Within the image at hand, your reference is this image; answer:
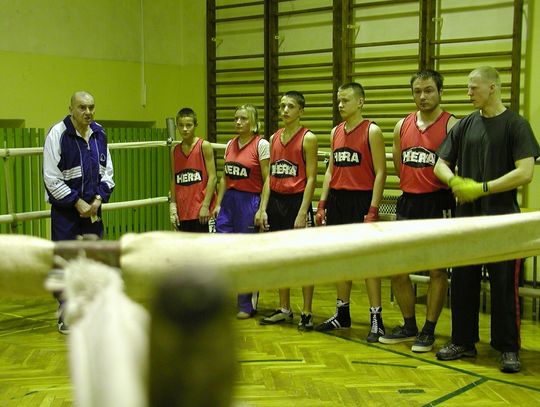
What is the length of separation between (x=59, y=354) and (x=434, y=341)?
2.40m

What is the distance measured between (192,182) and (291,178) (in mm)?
872

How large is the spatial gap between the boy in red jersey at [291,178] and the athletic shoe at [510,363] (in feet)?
4.78

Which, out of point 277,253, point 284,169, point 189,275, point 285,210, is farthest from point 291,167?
point 189,275

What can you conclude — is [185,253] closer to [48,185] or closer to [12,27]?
[48,185]

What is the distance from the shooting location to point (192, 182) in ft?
19.2

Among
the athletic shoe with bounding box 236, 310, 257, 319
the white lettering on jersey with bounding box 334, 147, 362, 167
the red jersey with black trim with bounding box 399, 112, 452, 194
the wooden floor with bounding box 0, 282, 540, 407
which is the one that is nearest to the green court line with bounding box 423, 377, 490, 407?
the wooden floor with bounding box 0, 282, 540, 407

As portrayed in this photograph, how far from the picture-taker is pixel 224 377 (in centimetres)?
68

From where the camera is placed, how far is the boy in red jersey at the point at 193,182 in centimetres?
581

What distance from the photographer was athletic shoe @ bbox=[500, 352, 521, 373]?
4.30 meters

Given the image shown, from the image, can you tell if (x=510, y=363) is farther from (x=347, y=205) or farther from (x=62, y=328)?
(x=62, y=328)

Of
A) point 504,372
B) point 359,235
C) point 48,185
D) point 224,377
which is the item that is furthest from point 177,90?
point 224,377

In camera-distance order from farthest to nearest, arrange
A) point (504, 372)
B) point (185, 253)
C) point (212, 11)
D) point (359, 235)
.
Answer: point (212, 11) → point (504, 372) → point (359, 235) → point (185, 253)

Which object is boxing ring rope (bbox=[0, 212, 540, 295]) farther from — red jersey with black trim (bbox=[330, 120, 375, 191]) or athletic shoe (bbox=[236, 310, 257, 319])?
athletic shoe (bbox=[236, 310, 257, 319])

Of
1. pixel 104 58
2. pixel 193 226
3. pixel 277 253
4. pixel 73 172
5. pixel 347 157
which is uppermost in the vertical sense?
pixel 104 58
